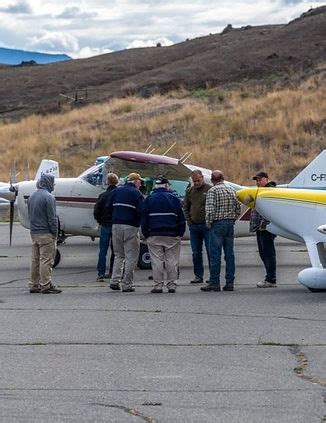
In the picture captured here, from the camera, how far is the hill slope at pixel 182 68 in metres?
61.4

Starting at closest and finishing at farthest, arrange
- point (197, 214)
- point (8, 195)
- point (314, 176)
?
1. point (197, 214)
2. point (314, 176)
3. point (8, 195)

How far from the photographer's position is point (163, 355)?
32.6 ft

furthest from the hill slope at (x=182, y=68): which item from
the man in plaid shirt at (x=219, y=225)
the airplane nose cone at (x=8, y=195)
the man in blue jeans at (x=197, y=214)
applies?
the man in plaid shirt at (x=219, y=225)

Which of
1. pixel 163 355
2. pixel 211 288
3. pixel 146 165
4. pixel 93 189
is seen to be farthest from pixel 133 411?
pixel 93 189

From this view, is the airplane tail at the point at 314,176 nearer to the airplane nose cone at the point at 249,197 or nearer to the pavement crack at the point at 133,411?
the airplane nose cone at the point at 249,197

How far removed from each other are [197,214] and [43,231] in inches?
94.7

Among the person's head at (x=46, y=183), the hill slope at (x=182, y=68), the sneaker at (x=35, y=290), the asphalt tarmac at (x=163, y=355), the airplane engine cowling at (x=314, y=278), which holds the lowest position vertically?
the sneaker at (x=35, y=290)

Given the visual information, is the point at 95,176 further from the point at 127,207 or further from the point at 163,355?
the point at 163,355

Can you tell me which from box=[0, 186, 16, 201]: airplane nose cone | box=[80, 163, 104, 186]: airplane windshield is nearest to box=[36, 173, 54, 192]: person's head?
box=[80, 163, 104, 186]: airplane windshield

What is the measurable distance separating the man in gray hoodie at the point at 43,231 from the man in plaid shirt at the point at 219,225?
7.21ft

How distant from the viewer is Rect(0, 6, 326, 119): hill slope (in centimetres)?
6144

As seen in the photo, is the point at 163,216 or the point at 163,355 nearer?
the point at 163,355

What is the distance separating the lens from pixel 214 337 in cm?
1091

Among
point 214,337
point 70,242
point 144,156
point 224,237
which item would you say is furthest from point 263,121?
point 214,337
